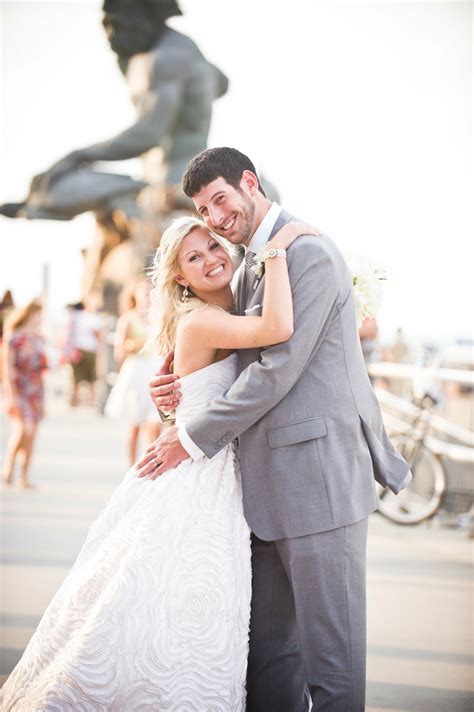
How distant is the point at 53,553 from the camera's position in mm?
5508

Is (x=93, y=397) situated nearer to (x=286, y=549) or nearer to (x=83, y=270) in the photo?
(x=83, y=270)

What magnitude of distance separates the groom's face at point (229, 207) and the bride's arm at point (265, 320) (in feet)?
0.50

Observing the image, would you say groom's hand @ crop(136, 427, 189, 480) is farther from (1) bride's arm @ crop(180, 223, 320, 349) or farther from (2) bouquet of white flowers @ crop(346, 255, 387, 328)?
(2) bouquet of white flowers @ crop(346, 255, 387, 328)

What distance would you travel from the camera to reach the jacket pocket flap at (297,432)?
2594 millimetres

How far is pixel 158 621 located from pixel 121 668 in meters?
0.19

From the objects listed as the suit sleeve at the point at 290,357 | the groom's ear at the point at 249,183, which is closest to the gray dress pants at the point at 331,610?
the suit sleeve at the point at 290,357

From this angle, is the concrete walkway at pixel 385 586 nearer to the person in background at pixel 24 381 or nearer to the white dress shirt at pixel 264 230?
the person in background at pixel 24 381

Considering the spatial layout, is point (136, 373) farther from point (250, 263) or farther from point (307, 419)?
point (307, 419)

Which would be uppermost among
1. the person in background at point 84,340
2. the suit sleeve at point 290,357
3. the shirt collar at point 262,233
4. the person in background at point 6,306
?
the shirt collar at point 262,233

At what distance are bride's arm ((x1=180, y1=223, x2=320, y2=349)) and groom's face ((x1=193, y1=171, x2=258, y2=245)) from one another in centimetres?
15

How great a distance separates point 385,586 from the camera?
202 inches

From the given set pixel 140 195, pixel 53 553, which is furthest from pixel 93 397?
pixel 53 553

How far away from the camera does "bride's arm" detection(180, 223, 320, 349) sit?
2574 mm

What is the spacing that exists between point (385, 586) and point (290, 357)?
3040 millimetres
